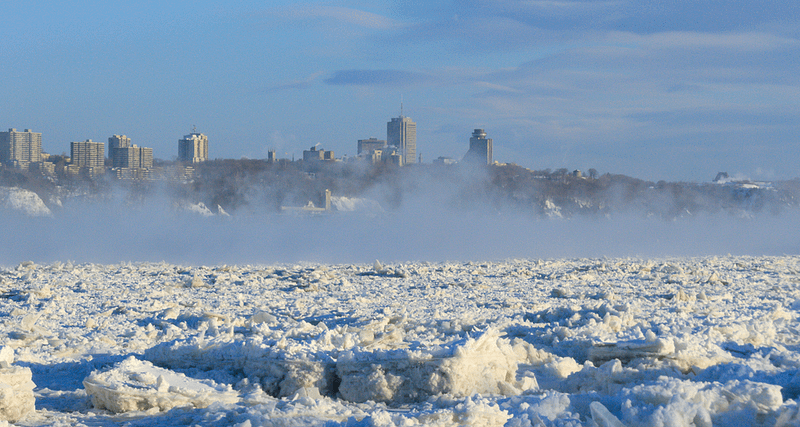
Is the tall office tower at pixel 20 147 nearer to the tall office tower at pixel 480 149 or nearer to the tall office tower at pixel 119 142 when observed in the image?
the tall office tower at pixel 119 142

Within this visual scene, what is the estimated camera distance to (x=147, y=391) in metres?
4.75

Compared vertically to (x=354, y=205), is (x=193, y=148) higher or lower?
higher

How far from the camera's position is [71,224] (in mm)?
41344

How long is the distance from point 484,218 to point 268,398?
4876 centimetres

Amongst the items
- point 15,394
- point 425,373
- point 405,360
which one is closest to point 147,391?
point 15,394

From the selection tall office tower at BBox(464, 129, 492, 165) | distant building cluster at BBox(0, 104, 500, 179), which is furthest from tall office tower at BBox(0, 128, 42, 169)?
tall office tower at BBox(464, 129, 492, 165)

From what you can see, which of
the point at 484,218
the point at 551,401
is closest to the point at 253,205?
the point at 484,218

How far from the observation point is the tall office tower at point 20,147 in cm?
4784

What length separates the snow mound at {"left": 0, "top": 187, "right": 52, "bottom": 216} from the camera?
135 ft

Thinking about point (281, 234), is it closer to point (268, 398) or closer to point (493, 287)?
point (493, 287)

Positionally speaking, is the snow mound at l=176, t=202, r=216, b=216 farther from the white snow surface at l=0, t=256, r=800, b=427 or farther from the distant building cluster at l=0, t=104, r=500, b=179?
the white snow surface at l=0, t=256, r=800, b=427

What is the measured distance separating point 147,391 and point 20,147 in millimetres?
52205

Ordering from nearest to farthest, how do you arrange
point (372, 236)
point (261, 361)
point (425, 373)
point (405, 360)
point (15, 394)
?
point (15, 394), point (425, 373), point (405, 360), point (261, 361), point (372, 236)

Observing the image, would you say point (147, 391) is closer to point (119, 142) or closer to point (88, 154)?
point (88, 154)
